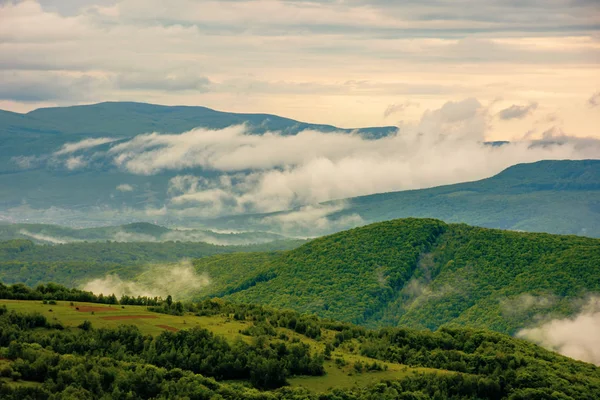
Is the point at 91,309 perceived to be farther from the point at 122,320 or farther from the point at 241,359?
the point at 241,359

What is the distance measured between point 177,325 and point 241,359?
14909mm

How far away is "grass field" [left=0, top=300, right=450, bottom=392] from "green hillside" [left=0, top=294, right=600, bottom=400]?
270 millimetres

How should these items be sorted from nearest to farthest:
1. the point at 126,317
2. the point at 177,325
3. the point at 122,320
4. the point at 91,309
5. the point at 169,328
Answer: the point at 122,320
the point at 169,328
the point at 126,317
the point at 177,325
the point at 91,309

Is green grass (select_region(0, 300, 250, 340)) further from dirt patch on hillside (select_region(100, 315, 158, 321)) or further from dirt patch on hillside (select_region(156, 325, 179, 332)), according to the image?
dirt patch on hillside (select_region(156, 325, 179, 332))

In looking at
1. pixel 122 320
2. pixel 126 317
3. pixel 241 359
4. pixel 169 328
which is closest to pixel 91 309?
pixel 126 317

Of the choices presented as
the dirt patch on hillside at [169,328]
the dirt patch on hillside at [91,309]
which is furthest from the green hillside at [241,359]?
the dirt patch on hillside at [169,328]

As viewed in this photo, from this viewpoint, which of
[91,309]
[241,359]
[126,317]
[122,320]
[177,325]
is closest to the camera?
[241,359]

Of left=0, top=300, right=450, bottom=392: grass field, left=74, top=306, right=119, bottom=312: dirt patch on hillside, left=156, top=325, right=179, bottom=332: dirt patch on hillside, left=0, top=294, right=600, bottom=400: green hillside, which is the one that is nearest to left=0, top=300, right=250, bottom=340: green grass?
left=0, top=300, right=450, bottom=392: grass field

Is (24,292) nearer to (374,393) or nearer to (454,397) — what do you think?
(374,393)

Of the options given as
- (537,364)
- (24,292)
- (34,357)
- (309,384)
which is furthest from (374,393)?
(24,292)

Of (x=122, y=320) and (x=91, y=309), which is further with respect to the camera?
(x=91, y=309)

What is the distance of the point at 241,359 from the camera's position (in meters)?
118

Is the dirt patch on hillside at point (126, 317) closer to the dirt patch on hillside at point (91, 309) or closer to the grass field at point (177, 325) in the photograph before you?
the grass field at point (177, 325)

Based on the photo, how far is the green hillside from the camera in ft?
322
